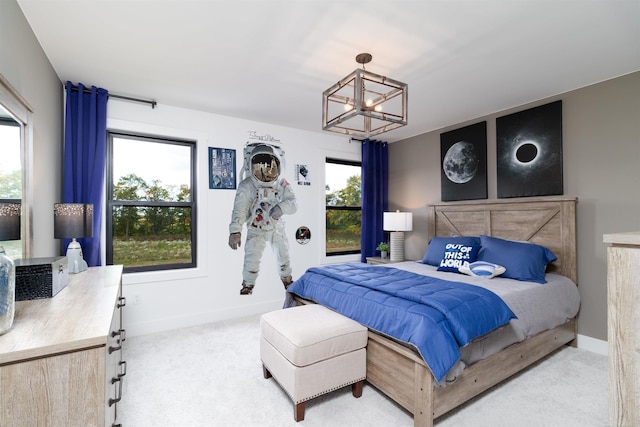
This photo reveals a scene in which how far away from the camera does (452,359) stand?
5.52ft

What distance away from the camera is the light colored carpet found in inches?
74.7

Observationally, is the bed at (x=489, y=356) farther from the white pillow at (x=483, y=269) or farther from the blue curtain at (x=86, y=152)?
the blue curtain at (x=86, y=152)

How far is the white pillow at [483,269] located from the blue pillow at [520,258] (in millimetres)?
82

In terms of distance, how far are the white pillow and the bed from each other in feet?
1.92

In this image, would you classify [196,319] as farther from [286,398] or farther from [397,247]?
[397,247]

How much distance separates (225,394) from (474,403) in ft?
5.71

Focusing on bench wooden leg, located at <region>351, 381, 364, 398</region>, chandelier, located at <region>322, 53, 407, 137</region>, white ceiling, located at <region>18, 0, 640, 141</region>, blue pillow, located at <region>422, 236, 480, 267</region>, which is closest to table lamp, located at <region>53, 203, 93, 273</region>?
white ceiling, located at <region>18, 0, 640, 141</region>

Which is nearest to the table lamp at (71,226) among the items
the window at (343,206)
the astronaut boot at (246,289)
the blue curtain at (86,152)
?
the blue curtain at (86,152)

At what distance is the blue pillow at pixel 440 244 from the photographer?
3383 mm

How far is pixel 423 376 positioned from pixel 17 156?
2.65m

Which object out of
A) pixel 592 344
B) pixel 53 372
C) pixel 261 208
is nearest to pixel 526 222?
pixel 592 344

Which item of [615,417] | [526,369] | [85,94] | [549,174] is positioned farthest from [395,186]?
[615,417]

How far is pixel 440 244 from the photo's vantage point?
3.59m

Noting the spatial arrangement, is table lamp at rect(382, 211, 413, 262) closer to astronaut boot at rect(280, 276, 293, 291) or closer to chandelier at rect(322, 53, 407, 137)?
astronaut boot at rect(280, 276, 293, 291)
